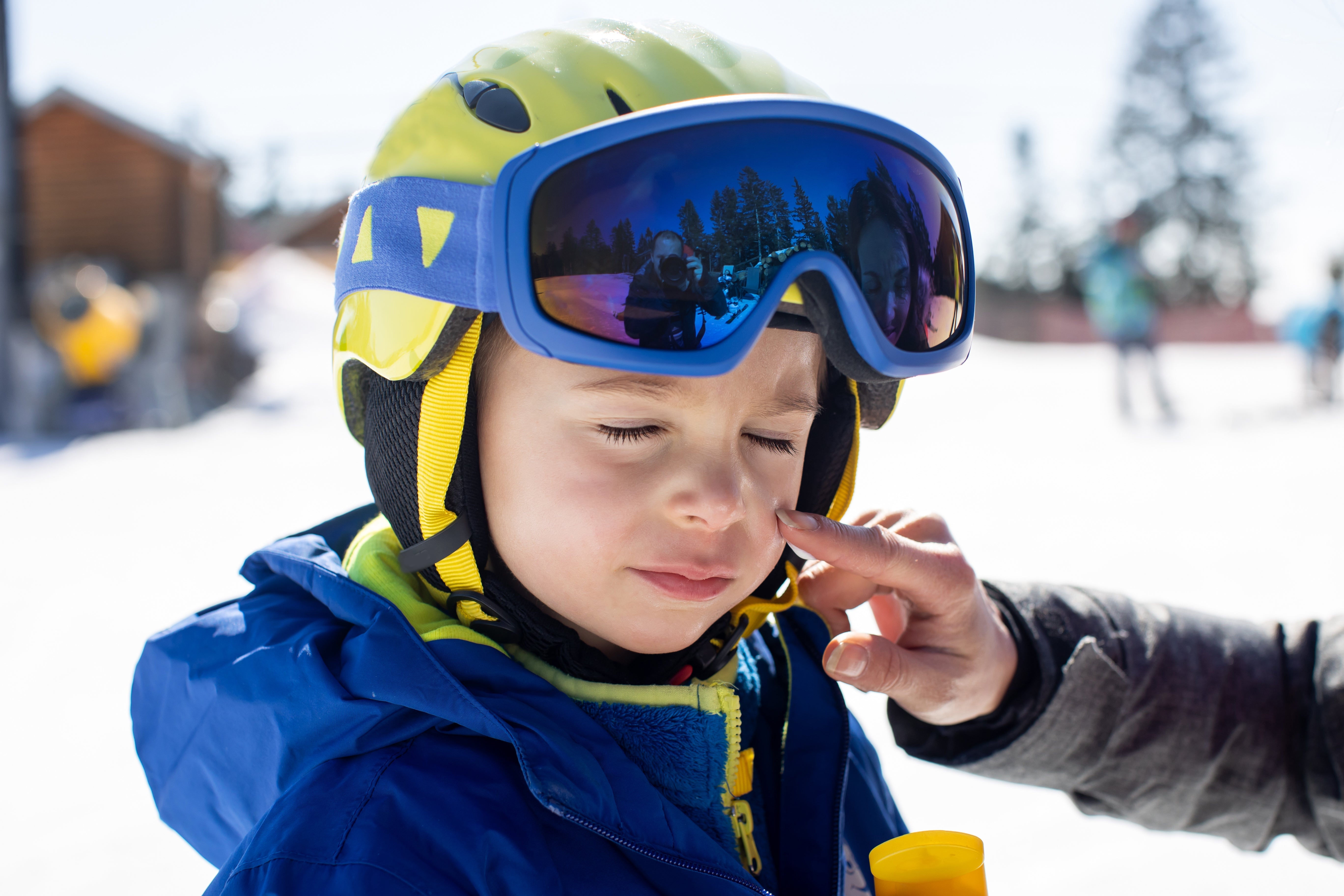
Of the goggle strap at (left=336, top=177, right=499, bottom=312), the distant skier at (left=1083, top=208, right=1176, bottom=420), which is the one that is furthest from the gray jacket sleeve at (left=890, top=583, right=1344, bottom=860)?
the distant skier at (left=1083, top=208, right=1176, bottom=420)

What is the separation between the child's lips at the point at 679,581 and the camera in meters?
1.24

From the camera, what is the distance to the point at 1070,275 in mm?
48000

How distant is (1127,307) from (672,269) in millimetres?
10743

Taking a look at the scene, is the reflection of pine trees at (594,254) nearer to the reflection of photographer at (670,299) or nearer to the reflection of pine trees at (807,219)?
the reflection of photographer at (670,299)

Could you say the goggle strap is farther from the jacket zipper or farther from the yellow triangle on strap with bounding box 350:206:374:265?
the jacket zipper

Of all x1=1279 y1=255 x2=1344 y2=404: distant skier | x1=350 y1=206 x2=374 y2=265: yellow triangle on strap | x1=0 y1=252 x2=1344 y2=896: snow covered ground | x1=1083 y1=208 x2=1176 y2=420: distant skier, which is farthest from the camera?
x1=1279 y1=255 x2=1344 y2=404: distant skier

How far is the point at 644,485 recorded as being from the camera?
3.98 feet

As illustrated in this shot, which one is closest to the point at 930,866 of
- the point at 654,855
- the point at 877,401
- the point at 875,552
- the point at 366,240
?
the point at 654,855

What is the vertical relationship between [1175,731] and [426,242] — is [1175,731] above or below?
below

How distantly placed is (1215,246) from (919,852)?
177 feet

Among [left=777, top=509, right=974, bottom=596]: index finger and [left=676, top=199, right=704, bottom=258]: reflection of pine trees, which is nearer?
[left=676, top=199, right=704, bottom=258]: reflection of pine trees

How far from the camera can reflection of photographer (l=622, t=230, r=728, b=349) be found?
1183 millimetres

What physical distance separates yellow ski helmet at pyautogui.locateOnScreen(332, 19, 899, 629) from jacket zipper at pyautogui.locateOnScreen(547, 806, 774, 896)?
15.3 inches

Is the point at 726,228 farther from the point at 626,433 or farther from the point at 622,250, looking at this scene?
the point at 626,433
